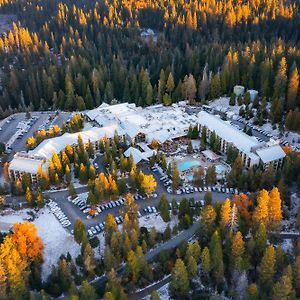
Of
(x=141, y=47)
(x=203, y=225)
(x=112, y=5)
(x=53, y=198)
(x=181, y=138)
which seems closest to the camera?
(x=203, y=225)

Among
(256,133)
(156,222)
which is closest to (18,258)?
(156,222)

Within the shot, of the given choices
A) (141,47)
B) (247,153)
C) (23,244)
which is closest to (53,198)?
(23,244)

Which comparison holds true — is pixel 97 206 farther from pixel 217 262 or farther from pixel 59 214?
pixel 217 262

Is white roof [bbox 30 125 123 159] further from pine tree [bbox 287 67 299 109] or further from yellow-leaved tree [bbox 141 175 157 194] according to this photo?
pine tree [bbox 287 67 299 109]

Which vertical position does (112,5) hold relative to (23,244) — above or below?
above

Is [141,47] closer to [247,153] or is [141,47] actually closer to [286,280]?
[247,153]

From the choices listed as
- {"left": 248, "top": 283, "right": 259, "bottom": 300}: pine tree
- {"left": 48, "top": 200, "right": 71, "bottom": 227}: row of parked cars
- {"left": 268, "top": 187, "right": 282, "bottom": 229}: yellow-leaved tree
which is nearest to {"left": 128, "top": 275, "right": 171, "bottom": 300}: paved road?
{"left": 248, "top": 283, "right": 259, "bottom": 300}: pine tree

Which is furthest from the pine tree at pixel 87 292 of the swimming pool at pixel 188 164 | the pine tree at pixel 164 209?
the swimming pool at pixel 188 164
